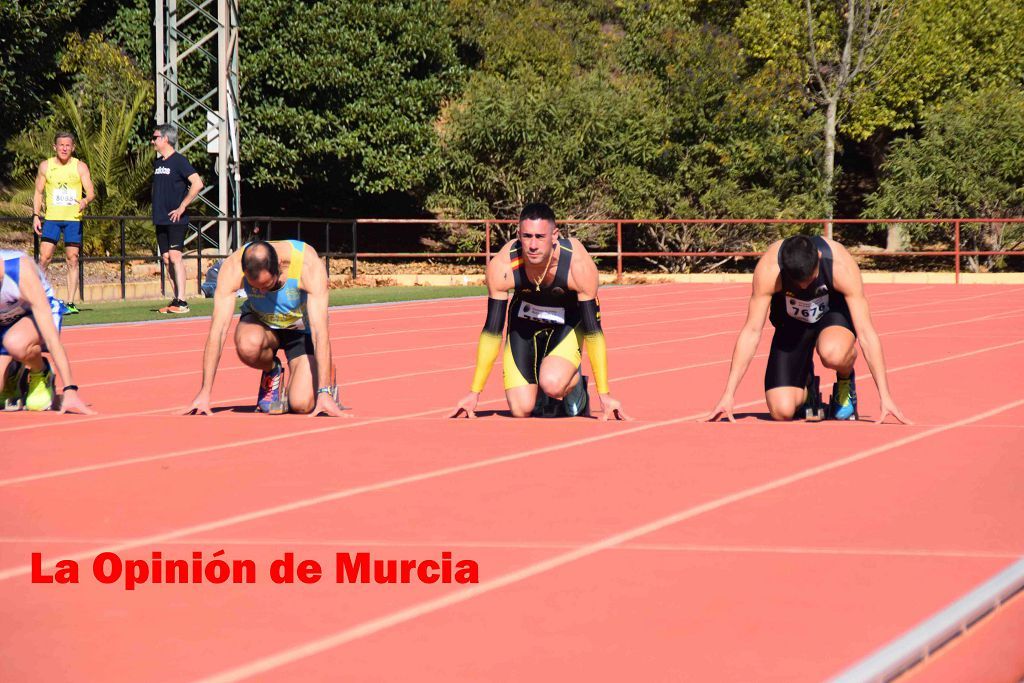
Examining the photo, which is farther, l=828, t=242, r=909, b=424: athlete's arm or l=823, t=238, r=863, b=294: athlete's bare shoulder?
l=823, t=238, r=863, b=294: athlete's bare shoulder

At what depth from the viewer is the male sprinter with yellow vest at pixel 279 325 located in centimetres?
893

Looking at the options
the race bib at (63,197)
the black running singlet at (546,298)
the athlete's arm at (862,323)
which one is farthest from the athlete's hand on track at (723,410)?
the race bib at (63,197)

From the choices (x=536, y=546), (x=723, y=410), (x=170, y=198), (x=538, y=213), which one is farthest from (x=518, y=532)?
(x=170, y=198)

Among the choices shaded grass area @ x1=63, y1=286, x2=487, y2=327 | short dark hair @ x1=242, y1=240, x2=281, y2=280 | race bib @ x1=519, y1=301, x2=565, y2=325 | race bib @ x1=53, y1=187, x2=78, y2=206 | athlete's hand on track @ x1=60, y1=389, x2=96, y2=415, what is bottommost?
shaded grass area @ x1=63, y1=286, x2=487, y2=327

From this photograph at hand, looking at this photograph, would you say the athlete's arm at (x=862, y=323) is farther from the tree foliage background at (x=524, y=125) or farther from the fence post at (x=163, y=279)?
the tree foliage background at (x=524, y=125)

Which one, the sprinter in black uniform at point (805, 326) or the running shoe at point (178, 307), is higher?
the sprinter in black uniform at point (805, 326)

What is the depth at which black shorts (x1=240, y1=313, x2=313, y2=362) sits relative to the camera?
973 centimetres

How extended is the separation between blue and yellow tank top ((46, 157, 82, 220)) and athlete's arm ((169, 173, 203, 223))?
106cm

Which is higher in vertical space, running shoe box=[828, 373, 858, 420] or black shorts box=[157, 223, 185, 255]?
black shorts box=[157, 223, 185, 255]

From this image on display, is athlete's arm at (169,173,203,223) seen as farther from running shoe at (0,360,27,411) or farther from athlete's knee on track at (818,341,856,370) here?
athlete's knee on track at (818,341,856,370)

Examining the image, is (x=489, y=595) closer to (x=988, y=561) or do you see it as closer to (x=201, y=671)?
(x=201, y=671)

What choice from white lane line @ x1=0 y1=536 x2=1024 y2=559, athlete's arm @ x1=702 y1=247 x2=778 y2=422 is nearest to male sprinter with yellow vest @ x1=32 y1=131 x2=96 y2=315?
athlete's arm @ x1=702 y1=247 x2=778 y2=422

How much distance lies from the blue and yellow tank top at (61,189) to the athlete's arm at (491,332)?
9.26 metres

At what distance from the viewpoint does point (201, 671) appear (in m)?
4.08
